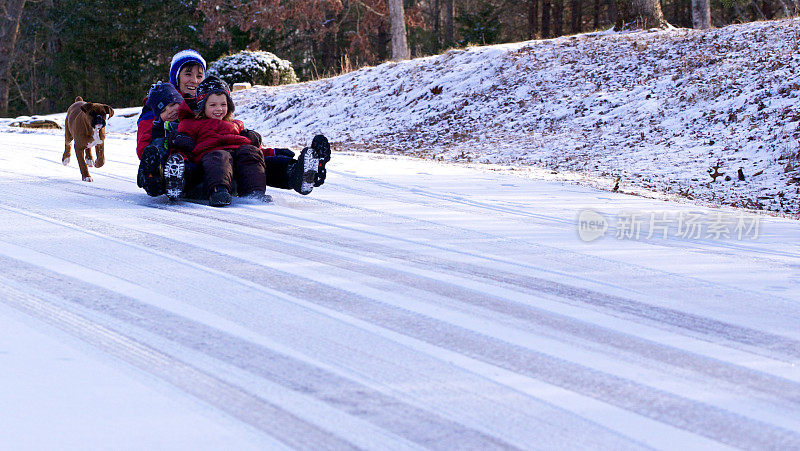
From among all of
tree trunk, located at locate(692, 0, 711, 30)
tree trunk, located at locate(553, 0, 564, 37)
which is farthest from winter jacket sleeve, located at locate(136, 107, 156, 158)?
tree trunk, located at locate(553, 0, 564, 37)

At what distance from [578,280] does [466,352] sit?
4.53 ft

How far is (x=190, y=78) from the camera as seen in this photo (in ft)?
24.8

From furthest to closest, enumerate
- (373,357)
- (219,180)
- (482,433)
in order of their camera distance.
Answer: (219,180) → (373,357) → (482,433)

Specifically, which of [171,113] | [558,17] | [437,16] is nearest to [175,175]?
[171,113]

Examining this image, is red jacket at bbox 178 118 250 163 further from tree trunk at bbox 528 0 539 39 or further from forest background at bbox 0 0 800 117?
tree trunk at bbox 528 0 539 39

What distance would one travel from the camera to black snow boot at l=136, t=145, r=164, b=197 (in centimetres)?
656

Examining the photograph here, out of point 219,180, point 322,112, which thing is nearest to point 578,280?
point 219,180

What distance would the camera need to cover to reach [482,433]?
253 centimetres

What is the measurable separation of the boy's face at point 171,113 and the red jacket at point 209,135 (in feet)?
0.81

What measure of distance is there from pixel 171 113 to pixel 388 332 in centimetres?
456

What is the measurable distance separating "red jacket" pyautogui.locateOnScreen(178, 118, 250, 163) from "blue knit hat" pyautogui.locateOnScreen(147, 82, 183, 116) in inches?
15.8

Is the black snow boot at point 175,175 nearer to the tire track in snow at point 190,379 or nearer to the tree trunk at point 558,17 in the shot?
the tire track in snow at point 190,379

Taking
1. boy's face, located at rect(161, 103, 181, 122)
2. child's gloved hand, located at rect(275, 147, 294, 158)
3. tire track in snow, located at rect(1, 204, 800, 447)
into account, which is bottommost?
tire track in snow, located at rect(1, 204, 800, 447)

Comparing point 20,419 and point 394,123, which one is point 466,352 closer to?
point 20,419
